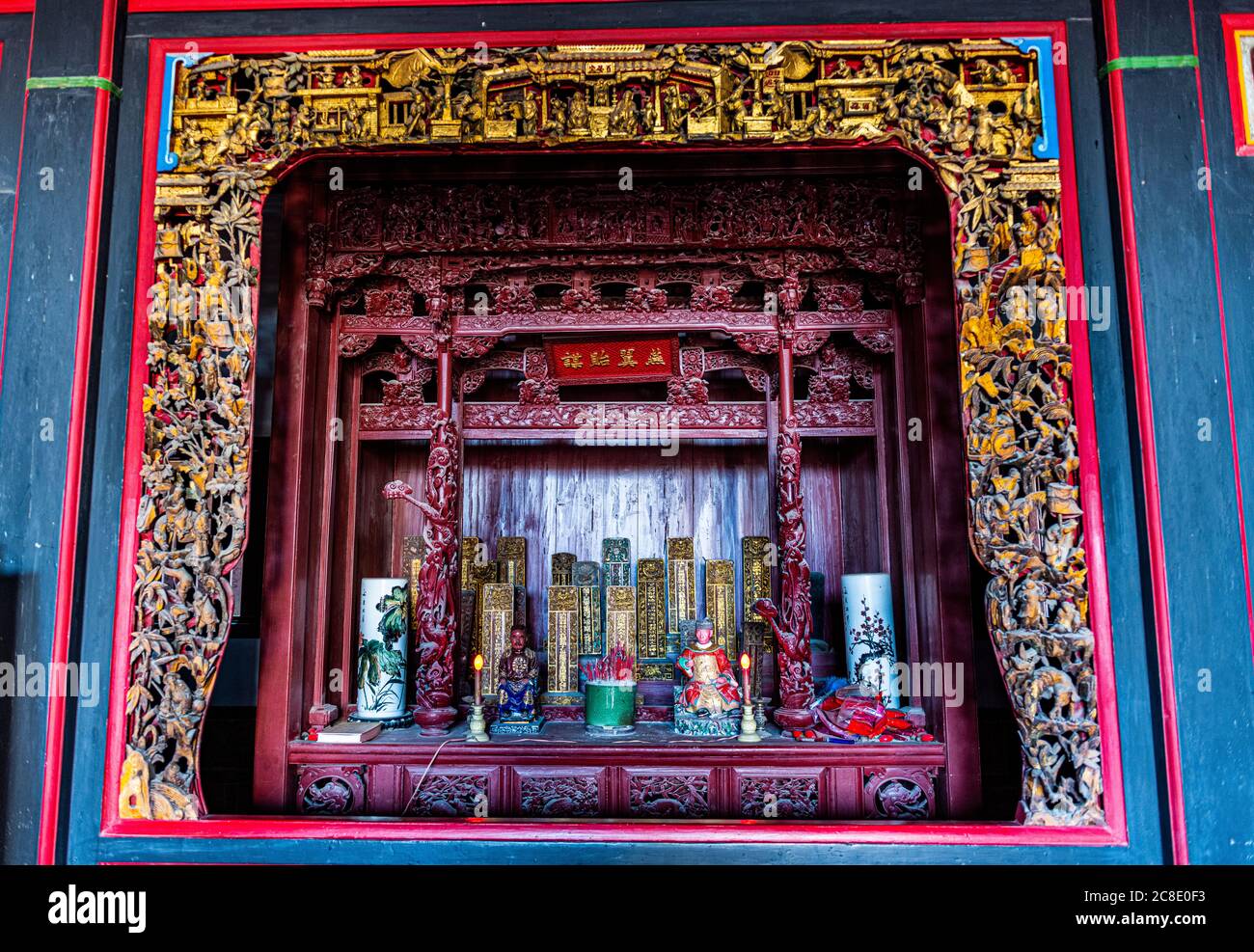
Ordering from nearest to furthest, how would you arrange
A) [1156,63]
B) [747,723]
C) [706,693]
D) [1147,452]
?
[1147,452] → [1156,63] → [747,723] → [706,693]

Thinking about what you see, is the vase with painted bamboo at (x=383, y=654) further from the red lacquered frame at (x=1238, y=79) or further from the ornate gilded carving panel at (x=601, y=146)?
the red lacquered frame at (x=1238, y=79)

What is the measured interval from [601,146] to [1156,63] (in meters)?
1.93

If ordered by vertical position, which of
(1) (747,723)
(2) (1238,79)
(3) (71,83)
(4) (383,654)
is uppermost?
(3) (71,83)

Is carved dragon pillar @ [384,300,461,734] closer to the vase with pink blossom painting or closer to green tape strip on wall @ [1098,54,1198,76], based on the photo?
the vase with pink blossom painting

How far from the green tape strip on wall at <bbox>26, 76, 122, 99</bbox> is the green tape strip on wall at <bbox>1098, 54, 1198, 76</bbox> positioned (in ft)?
11.7

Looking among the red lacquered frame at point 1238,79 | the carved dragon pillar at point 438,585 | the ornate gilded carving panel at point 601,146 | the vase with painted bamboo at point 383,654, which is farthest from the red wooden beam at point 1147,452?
the vase with painted bamboo at point 383,654

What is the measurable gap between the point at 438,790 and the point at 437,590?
852mm

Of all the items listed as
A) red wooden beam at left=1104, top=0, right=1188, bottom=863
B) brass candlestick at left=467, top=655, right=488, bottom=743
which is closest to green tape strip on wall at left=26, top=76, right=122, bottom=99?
brass candlestick at left=467, top=655, right=488, bottom=743

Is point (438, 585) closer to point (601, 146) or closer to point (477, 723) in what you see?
point (477, 723)

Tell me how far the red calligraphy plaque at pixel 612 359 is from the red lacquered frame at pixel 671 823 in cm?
148

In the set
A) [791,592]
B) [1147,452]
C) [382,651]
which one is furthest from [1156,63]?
[382,651]

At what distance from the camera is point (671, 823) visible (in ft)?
8.46
